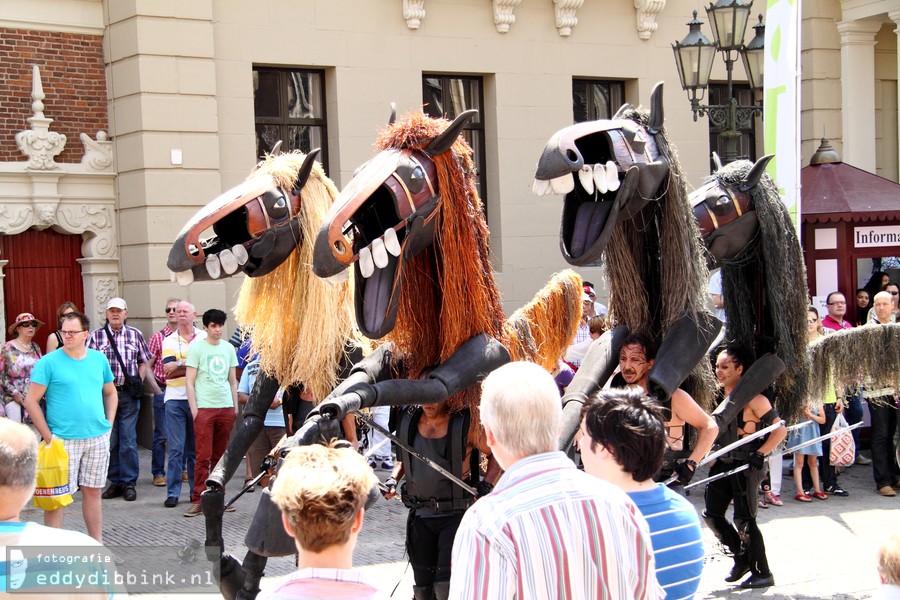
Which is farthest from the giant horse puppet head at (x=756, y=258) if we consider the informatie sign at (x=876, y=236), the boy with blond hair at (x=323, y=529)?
the informatie sign at (x=876, y=236)

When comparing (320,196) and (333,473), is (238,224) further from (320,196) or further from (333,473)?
(333,473)

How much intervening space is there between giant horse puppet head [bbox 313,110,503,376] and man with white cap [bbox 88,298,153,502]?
5.28 meters

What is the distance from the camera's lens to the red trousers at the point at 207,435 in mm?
8578

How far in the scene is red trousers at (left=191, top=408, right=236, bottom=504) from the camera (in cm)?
858

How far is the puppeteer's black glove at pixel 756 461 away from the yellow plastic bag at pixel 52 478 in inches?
155

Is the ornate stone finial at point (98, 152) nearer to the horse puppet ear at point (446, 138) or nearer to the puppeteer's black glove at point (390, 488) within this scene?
the puppeteer's black glove at point (390, 488)

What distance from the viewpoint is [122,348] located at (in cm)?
948

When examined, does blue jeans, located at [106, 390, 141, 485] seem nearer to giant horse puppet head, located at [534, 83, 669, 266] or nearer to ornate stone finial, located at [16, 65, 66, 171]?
ornate stone finial, located at [16, 65, 66, 171]

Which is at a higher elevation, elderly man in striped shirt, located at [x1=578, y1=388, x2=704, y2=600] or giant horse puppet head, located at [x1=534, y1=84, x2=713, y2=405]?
giant horse puppet head, located at [x1=534, y1=84, x2=713, y2=405]

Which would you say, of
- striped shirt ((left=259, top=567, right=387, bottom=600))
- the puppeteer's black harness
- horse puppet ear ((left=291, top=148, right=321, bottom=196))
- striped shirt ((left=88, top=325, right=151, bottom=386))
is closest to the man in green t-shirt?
striped shirt ((left=88, top=325, right=151, bottom=386))

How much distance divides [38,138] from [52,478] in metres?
5.19

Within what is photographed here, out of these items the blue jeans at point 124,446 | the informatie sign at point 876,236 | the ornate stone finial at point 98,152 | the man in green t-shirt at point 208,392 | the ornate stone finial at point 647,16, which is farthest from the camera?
the ornate stone finial at point 647,16

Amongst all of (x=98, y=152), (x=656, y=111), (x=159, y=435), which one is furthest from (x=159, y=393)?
(x=656, y=111)

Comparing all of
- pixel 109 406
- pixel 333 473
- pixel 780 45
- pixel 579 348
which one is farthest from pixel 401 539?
pixel 333 473
